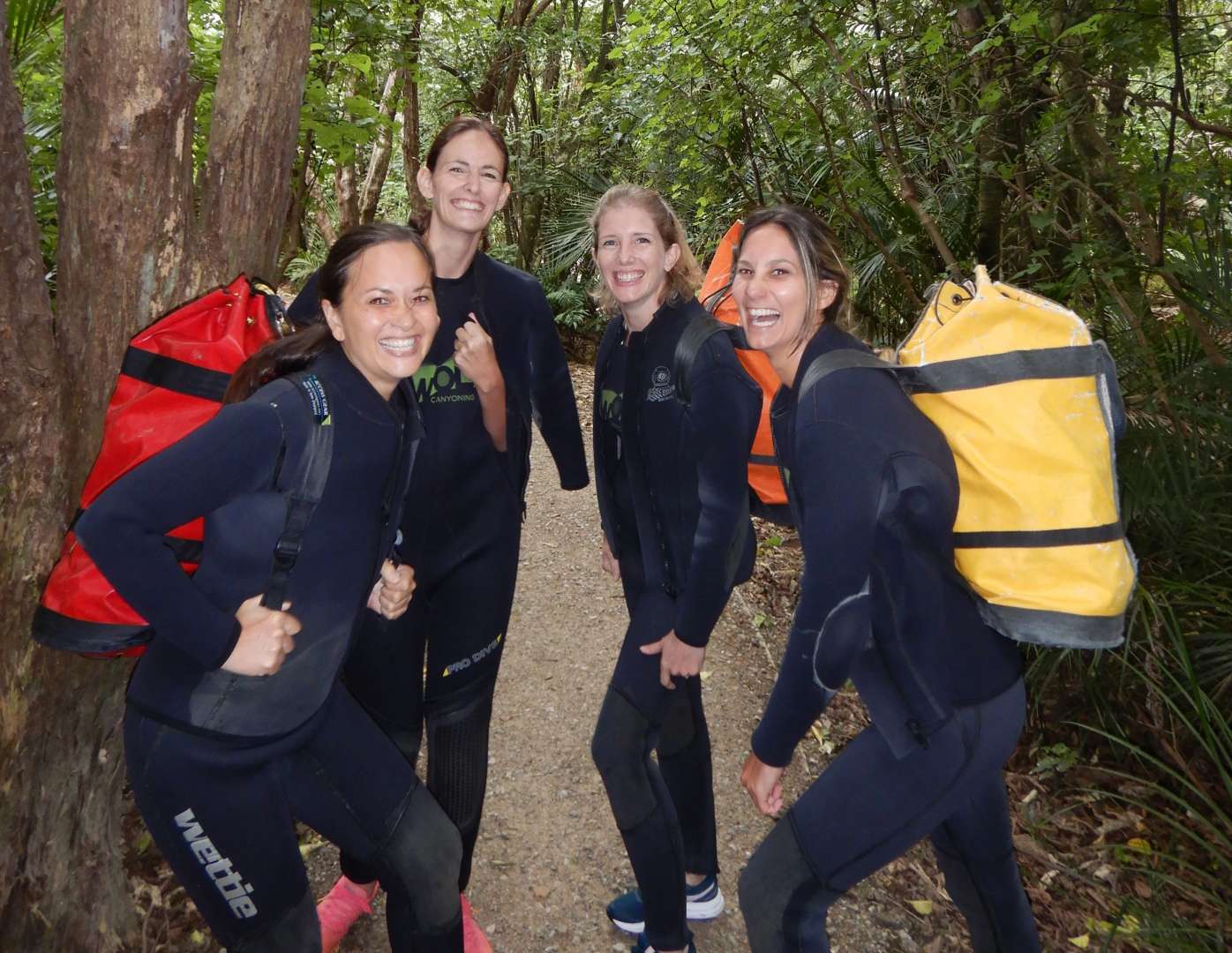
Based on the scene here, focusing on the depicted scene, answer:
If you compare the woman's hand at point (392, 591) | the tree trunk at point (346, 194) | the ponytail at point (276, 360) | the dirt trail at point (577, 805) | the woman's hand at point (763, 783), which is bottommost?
the dirt trail at point (577, 805)

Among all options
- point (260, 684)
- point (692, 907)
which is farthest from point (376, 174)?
point (260, 684)

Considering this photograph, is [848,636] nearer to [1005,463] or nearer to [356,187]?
[1005,463]

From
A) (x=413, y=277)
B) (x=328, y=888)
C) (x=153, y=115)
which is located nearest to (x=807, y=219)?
(x=413, y=277)

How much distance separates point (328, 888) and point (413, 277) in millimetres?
Result: 2545

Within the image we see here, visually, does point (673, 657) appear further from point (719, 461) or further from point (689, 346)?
point (689, 346)

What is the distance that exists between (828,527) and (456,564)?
4.45 ft

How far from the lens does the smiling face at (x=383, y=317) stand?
6.85 ft

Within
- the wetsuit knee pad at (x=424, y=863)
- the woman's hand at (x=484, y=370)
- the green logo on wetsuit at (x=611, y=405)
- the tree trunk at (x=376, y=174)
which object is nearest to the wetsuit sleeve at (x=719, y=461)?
the green logo on wetsuit at (x=611, y=405)

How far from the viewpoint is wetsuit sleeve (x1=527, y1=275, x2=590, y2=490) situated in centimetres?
299

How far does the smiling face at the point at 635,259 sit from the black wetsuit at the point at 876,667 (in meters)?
0.75

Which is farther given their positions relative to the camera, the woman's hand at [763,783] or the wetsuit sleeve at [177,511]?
the woman's hand at [763,783]

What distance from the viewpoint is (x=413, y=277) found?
2.16m

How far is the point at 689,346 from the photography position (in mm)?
2441

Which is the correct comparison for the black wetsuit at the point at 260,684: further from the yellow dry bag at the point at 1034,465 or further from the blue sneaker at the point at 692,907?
the yellow dry bag at the point at 1034,465
